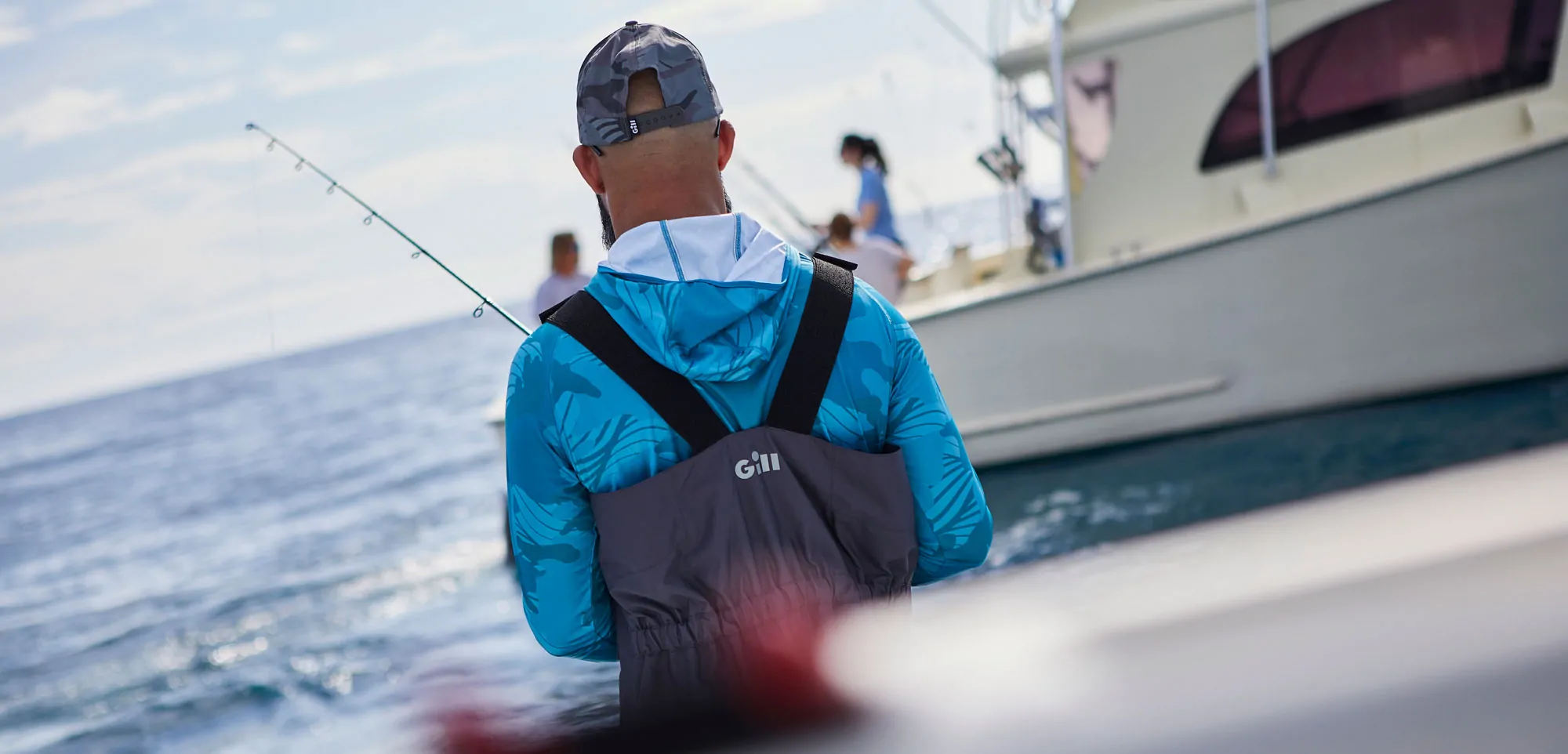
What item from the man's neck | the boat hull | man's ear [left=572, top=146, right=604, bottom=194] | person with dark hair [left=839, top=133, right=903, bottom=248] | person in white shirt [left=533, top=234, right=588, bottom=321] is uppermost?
person with dark hair [left=839, top=133, right=903, bottom=248]

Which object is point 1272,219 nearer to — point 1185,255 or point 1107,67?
point 1185,255

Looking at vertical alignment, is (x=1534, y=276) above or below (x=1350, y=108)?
below

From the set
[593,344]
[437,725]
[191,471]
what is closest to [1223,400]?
[593,344]

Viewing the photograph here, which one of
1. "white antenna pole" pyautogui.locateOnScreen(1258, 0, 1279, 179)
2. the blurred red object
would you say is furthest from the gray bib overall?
"white antenna pole" pyautogui.locateOnScreen(1258, 0, 1279, 179)

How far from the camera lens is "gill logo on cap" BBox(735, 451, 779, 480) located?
1422 mm

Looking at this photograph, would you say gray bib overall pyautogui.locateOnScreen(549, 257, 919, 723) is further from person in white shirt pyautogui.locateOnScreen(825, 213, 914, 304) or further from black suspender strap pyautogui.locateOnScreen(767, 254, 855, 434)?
person in white shirt pyautogui.locateOnScreen(825, 213, 914, 304)

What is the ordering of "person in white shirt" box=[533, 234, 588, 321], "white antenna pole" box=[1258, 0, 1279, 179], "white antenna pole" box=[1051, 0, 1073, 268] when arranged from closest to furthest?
"person in white shirt" box=[533, 234, 588, 321] < "white antenna pole" box=[1258, 0, 1279, 179] < "white antenna pole" box=[1051, 0, 1073, 268]

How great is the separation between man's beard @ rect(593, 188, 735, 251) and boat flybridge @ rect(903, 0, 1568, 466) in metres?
6.31

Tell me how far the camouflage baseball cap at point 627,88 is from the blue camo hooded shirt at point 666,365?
118 mm

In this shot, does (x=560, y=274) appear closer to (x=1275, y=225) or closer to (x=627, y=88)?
(x=1275, y=225)

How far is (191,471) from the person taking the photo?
36.3m

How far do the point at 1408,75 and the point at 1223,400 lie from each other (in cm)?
228

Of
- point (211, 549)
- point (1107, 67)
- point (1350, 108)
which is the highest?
point (1107, 67)

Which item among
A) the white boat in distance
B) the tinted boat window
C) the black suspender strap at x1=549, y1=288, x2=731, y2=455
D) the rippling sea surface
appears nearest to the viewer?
the black suspender strap at x1=549, y1=288, x2=731, y2=455
